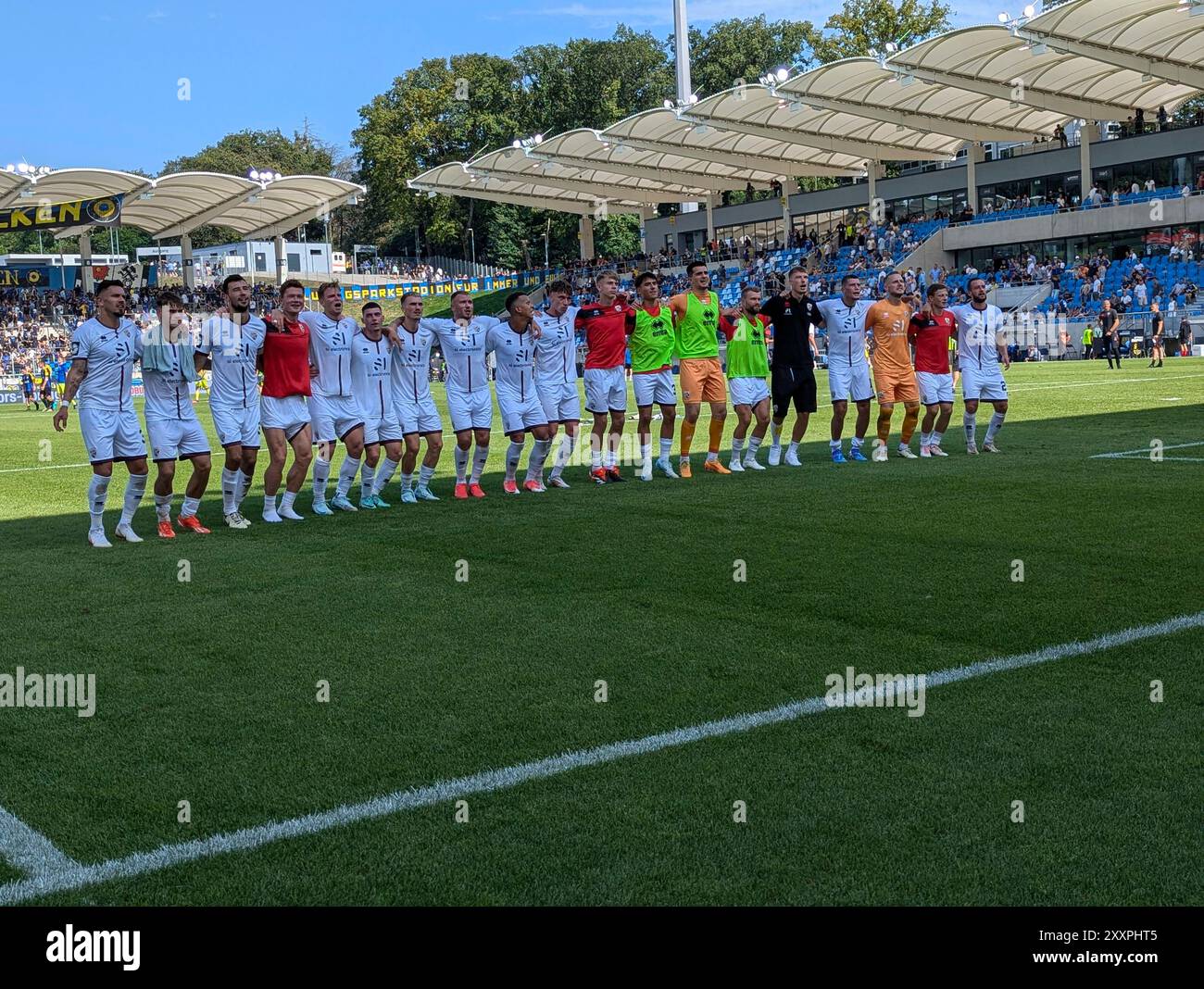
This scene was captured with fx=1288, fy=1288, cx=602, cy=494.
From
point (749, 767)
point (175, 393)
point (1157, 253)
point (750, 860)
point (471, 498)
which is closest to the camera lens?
point (750, 860)

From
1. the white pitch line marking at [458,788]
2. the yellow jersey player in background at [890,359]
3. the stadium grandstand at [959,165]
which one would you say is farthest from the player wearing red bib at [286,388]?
the stadium grandstand at [959,165]

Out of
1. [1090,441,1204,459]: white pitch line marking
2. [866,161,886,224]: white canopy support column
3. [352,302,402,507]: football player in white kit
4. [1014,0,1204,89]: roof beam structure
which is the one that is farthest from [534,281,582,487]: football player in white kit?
[866,161,886,224]: white canopy support column

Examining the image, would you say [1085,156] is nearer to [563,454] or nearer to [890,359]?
[890,359]

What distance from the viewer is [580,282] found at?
6838cm

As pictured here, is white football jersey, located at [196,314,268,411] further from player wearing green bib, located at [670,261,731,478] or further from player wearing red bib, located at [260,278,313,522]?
player wearing green bib, located at [670,261,731,478]

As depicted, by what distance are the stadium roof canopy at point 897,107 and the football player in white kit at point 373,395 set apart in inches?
1304

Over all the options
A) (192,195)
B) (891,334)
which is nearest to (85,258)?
(192,195)

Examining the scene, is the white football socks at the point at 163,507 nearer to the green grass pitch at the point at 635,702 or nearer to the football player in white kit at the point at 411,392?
the green grass pitch at the point at 635,702

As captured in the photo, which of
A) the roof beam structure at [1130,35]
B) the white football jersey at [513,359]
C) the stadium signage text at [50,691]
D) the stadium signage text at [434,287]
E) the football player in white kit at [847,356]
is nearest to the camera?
the stadium signage text at [50,691]

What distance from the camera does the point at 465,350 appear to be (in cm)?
1330

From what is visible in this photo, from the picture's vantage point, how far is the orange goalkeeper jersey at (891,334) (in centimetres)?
1513
